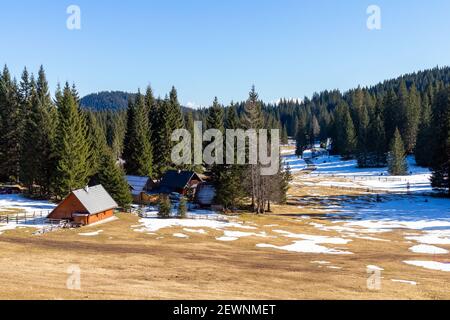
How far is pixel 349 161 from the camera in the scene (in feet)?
445

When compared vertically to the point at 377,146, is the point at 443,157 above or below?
below

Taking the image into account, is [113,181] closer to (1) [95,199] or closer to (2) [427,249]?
(1) [95,199]

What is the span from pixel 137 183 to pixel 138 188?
2.97 ft

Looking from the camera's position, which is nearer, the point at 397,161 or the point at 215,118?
the point at 215,118

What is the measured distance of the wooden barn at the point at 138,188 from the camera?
6388cm

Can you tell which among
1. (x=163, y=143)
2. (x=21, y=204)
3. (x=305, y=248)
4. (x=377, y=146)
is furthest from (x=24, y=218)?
(x=377, y=146)

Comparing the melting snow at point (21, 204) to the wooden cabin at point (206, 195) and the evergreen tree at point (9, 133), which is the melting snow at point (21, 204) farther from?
the wooden cabin at point (206, 195)

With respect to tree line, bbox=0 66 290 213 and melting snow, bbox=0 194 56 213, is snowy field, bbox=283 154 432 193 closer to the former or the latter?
tree line, bbox=0 66 290 213

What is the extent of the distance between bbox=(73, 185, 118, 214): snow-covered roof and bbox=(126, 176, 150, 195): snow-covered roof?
13.2 meters

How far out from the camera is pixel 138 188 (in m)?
64.0
